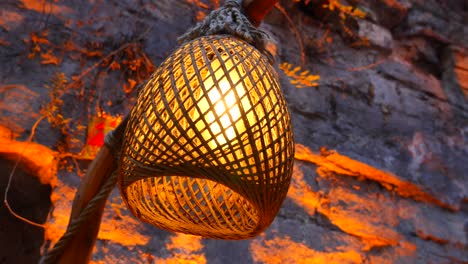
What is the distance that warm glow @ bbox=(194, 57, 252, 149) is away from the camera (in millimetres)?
471

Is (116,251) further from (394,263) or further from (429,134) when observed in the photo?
(429,134)

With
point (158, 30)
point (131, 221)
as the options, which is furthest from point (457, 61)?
point (131, 221)

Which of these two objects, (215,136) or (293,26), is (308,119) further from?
(215,136)

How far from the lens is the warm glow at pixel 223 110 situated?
1.55ft

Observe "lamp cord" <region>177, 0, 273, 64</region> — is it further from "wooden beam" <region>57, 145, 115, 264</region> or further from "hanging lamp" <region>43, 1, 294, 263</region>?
"wooden beam" <region>57, 145, 115, 264</region>

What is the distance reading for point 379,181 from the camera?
5.18 feet

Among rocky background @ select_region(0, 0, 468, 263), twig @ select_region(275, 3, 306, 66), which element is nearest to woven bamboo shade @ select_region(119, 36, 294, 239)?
rocky background @ select_region(0, 0, 468, 263)

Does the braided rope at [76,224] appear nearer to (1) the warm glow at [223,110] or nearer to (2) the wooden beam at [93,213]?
(2) the wooden beam at [93,213]

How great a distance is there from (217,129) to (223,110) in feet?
0.09

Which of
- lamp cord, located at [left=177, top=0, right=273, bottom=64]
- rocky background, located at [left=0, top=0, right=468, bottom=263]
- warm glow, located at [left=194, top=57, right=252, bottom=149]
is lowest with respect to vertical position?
rocky background, located at [left=0, top=0, right=468, bottom=263]

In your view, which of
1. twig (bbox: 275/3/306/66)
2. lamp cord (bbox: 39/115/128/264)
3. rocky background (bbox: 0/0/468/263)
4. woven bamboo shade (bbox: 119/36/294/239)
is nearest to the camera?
woven bamboo shade (bbox: 119/36/294/239)

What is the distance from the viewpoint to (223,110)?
1.66ft

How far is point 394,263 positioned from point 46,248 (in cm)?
125

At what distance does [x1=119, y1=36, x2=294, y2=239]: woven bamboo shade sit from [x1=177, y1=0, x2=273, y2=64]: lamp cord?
38 millimetres
